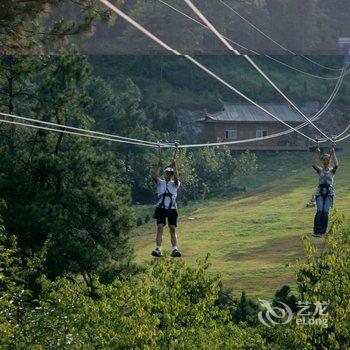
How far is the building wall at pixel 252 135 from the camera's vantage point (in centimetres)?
Result: 9381

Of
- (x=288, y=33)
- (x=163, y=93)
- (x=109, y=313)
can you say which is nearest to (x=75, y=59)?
(x=109, y=313)

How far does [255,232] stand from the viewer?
6825 centimetres

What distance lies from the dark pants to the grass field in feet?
79.6

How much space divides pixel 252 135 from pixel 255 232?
30905 mm

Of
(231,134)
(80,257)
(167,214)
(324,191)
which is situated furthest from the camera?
(231,134)

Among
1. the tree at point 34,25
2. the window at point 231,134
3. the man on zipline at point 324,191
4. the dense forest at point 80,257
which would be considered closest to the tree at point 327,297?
the dense forest at point 80,257

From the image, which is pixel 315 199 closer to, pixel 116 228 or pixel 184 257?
pixel 116 228

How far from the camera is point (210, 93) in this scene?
101875mm

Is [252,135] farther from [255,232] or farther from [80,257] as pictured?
[80,257]

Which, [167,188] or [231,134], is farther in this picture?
[231,134]

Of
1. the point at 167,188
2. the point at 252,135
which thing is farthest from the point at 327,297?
the point at 252,135

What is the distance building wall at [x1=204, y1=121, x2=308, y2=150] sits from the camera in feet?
308

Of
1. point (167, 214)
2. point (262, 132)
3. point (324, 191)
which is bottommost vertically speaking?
point (167, 214)

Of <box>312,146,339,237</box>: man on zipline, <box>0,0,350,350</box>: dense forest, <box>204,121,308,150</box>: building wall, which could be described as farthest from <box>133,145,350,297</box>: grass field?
<box>312,146,339,237</box>: man on zipline
